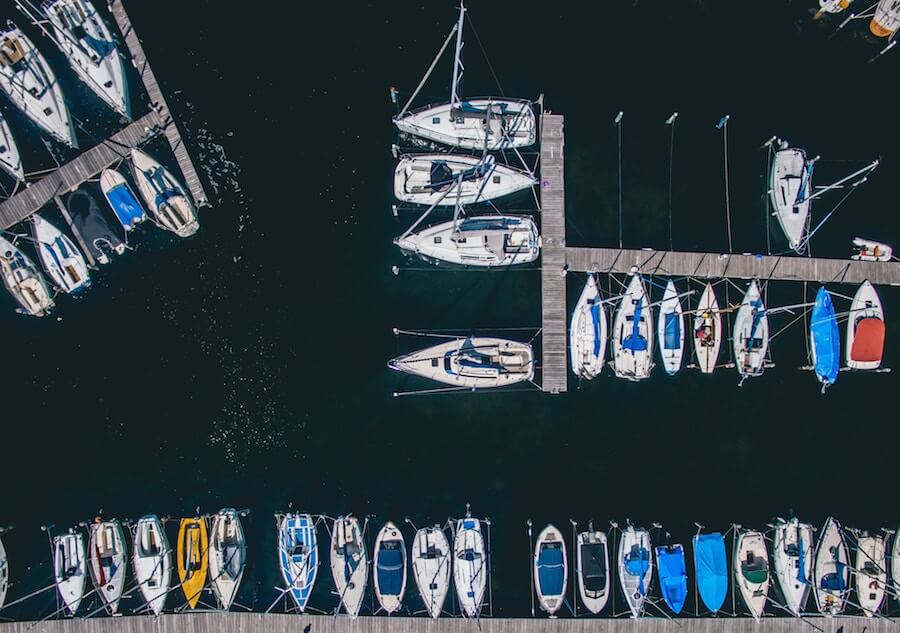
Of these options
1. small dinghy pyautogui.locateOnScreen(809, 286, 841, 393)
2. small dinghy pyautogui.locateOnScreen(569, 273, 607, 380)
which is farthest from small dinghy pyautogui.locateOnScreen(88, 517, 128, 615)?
small dinghy pyautogui.locateOnScreen(809, 286, 841, 393)

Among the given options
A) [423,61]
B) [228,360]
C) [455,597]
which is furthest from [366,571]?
[423,61]

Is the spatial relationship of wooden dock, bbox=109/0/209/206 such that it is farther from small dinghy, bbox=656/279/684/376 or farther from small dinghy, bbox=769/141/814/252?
small dinghy, bbox=769/141/814/252

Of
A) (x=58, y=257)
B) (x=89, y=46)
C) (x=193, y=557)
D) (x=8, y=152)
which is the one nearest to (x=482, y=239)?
(x=58, y=257)

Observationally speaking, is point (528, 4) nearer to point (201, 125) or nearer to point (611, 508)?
point (201, 125)

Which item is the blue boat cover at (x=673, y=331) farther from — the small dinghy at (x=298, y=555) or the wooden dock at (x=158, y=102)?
the wooden dock at (x=158, y=102)

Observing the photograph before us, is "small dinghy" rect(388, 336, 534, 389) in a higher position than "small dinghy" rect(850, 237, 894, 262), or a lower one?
lower

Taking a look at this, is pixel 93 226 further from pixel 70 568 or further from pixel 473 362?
pixel 473 362

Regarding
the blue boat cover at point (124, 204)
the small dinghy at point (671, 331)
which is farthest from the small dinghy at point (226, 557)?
the small dinghy at point (671, 331)
